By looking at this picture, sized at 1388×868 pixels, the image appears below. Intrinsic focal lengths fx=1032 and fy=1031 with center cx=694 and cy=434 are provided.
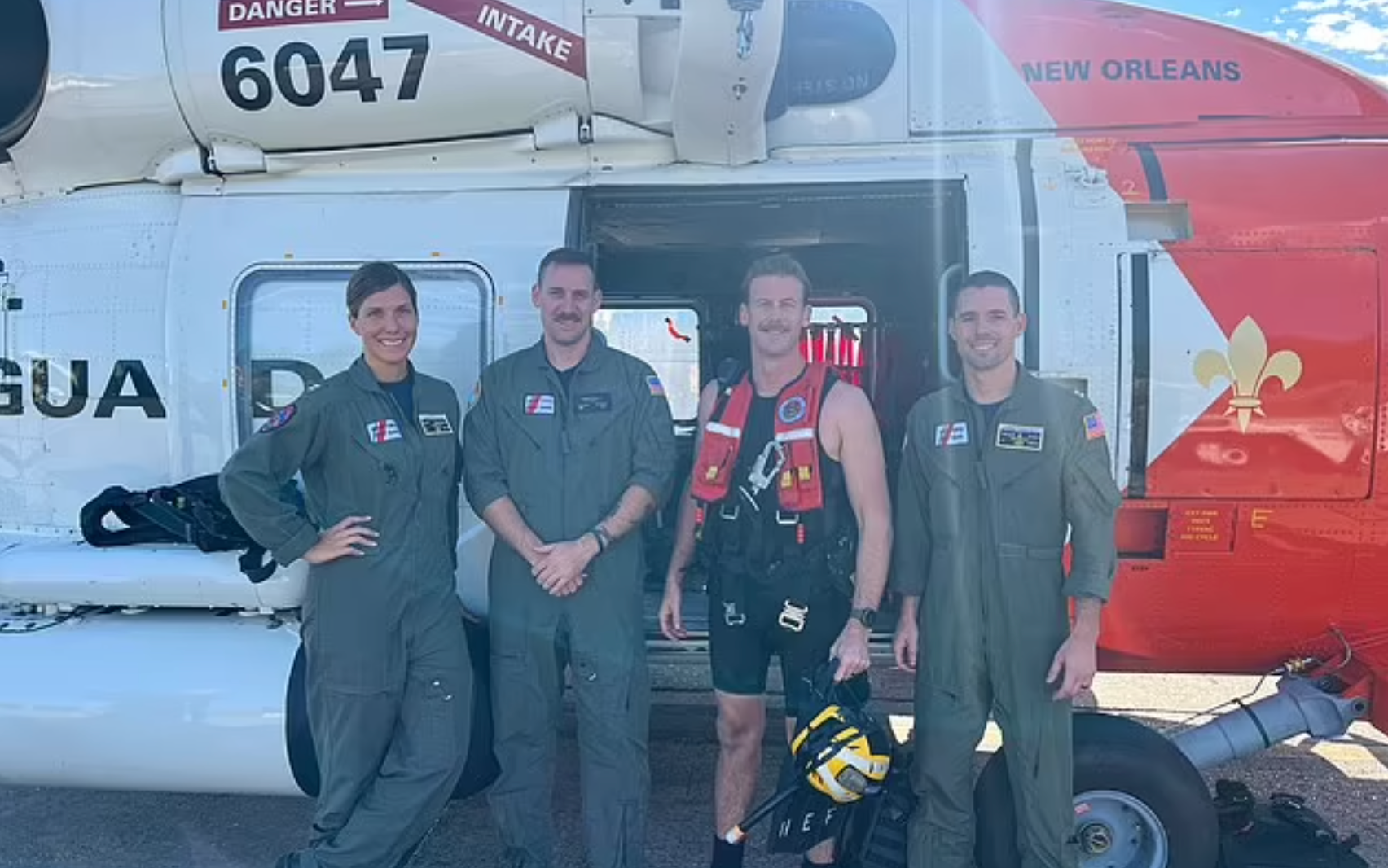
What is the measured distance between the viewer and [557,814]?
13.9ft

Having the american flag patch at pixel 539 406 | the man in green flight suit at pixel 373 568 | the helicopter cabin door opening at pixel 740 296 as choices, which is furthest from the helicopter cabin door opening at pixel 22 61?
the american flag patch at pixel 539 406

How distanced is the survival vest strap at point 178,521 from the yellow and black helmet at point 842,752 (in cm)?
188

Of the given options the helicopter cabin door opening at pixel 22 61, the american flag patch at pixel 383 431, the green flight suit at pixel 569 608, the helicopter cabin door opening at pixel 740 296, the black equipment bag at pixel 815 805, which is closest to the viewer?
the black equipment bag at pixel 815 805

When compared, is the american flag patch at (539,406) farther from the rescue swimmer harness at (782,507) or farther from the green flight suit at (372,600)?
the rescue swimmer harness at (782,507)

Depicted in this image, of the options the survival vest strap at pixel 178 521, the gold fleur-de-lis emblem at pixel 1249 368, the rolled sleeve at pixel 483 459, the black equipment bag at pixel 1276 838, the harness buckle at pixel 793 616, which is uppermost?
the gold fleur-de-lis emblem at pixel 1249 368

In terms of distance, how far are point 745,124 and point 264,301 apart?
5.96 ft

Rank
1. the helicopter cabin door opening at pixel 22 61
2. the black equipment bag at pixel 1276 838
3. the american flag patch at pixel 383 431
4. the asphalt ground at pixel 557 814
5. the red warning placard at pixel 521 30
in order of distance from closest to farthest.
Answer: the american flag patch at pixel 383 431
the black equipment bag at pixel 1276 838
the red warning placard at pixel 521 30
the helicopter cabin door opening at pixel 22 61
the asphalt ground at pixel 557 814

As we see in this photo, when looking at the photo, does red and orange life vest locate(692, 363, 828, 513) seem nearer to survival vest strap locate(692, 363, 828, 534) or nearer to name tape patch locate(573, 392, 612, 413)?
survival vest strap locate(692, 363, 828, 534)

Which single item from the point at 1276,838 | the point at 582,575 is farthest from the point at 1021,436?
the point at 1276,838

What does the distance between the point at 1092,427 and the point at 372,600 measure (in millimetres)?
2115

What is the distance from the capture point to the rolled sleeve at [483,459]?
3141mm

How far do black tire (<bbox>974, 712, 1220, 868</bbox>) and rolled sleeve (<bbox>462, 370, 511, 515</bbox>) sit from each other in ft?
5.67

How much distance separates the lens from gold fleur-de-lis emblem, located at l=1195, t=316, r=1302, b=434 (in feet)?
10.8

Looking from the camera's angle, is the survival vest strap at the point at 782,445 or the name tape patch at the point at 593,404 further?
the name tape patch at the point at 593,404
